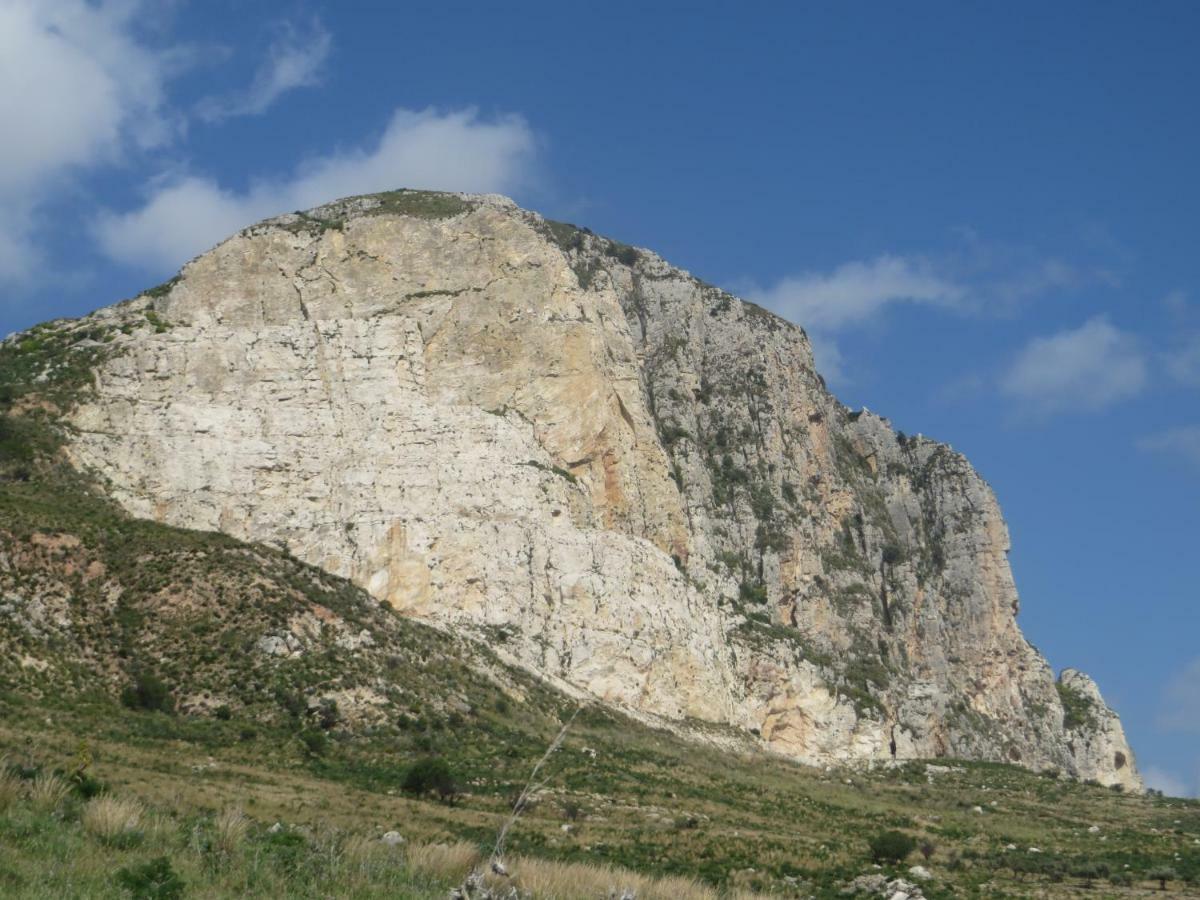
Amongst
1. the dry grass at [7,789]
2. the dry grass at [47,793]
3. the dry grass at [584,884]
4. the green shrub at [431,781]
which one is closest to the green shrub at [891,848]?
the green shrub at [431,781]

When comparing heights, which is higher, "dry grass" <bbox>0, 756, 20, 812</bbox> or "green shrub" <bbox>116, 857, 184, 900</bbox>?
"dry grass" <bbox>0, 756, 20, 812</bbox>

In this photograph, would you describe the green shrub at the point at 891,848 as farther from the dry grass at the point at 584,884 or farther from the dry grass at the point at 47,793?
the dry grass at the point at 47,793

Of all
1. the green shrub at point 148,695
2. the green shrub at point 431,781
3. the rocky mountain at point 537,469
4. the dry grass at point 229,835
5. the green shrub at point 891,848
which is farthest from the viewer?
the rocky mountain at point 537,469

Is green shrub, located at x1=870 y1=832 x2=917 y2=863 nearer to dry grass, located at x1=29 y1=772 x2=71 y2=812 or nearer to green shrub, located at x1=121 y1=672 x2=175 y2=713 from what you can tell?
green shrub, located at x1=121 y1=672 x2=175 y2=713

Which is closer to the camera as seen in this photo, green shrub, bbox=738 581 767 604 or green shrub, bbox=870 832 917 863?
green shrub, bbox=870 832 917 863

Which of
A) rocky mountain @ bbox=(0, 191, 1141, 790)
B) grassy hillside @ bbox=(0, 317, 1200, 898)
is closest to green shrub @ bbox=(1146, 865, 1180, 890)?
grassy hillside @ bbox=(0, 317, 1200, 898)

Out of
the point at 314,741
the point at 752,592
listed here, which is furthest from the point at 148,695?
the point at 752,592

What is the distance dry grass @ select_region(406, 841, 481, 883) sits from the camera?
13.3 metres

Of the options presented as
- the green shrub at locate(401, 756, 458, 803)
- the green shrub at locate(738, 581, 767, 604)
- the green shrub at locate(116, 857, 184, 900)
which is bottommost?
the green shrub at locate(116, 857, 184, 900)

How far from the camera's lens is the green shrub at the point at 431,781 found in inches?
1401

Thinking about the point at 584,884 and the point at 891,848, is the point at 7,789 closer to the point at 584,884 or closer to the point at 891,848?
the point at 584,884

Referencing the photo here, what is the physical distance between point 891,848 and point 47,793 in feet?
91.3

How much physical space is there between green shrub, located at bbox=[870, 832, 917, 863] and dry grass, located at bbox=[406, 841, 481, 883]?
78.8ft

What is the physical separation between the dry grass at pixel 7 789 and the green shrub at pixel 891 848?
27044 millimetres
